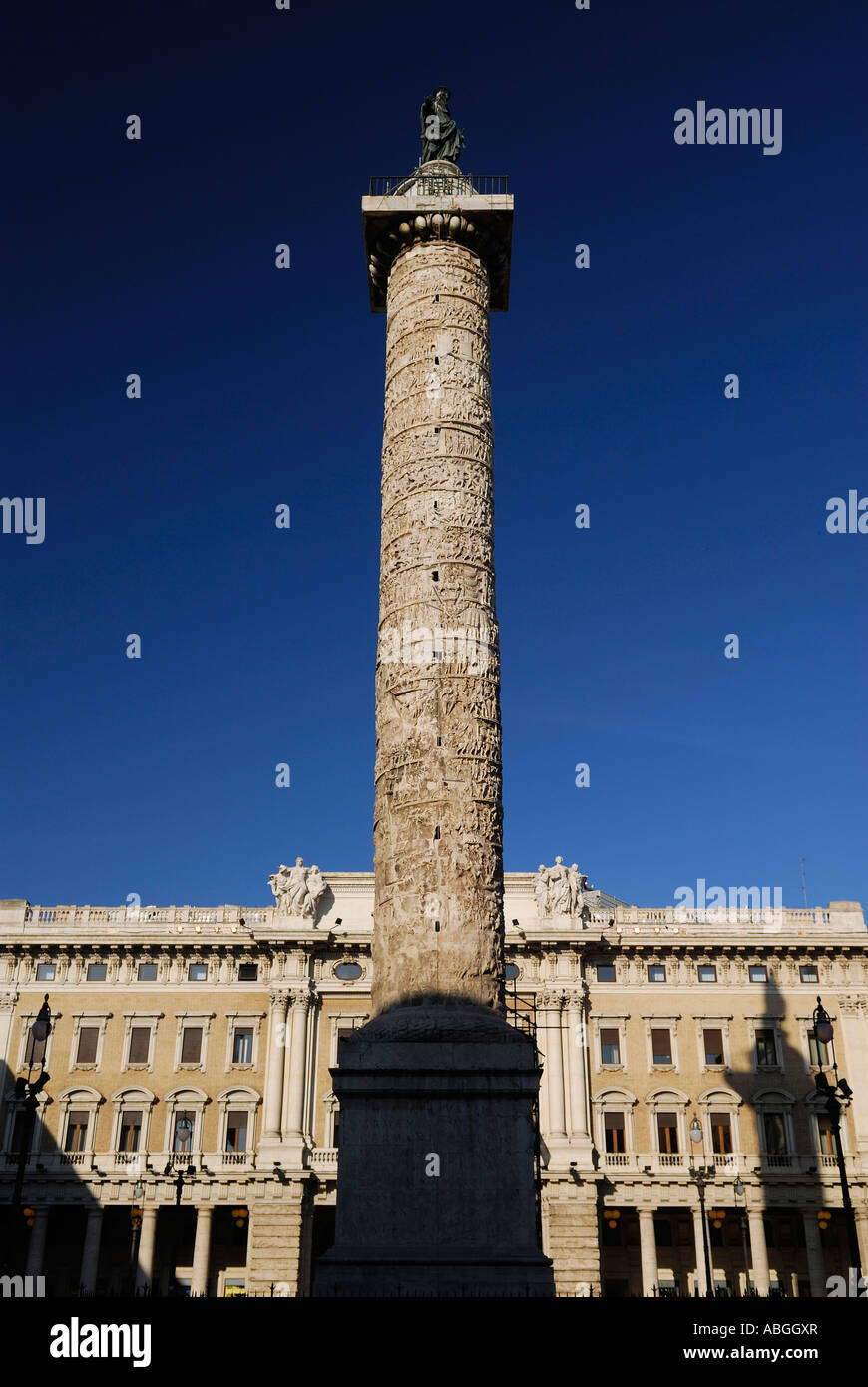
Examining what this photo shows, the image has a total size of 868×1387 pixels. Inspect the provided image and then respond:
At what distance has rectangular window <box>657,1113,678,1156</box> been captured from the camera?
112 feet

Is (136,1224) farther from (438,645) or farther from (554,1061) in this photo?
(438,645)

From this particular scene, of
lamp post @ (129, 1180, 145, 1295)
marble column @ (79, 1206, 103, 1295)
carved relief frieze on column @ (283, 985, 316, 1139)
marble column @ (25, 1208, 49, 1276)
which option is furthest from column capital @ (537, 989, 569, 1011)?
marble column @ (25, 1208, 49, 1276)

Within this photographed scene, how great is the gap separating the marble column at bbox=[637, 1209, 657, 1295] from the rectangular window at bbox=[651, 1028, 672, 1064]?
13.7ft

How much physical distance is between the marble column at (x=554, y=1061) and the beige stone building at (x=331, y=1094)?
0.21ft

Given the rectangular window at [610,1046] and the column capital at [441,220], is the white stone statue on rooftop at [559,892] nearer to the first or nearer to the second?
the rectangular window at [610,1046]

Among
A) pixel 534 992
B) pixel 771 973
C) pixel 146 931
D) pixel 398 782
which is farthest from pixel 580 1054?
pixel 398 782

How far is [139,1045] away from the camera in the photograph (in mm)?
35312

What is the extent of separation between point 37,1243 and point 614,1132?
16023 mm

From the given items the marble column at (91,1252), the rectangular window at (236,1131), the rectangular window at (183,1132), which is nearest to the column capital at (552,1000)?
the rectangular window at (236,1131)

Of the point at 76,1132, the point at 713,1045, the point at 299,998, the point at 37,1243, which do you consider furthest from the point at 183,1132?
the point at 713,1045

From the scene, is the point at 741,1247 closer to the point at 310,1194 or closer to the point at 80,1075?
the point at 310,1194

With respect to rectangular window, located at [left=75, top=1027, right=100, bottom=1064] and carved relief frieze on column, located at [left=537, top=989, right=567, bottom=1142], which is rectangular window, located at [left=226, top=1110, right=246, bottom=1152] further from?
carved relief frieze on column, located at [left=537, top=989, right=567, bottom=1142]
